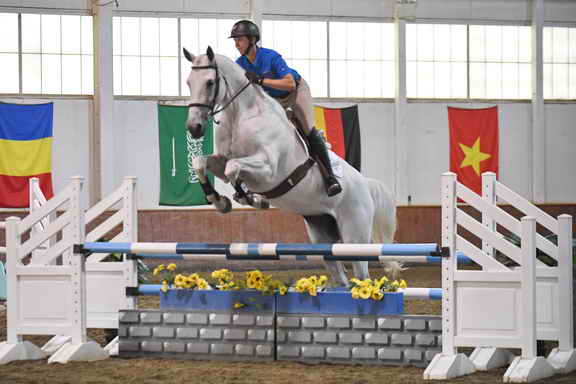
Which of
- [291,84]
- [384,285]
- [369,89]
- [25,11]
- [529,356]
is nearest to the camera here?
[529,356]


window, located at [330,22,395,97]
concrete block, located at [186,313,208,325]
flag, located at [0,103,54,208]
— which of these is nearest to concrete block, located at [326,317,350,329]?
concrete block, located at [186,313,208,325]

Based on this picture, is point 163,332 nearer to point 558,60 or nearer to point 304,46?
point 304,46

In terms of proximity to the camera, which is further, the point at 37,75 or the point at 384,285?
the point at 37,75

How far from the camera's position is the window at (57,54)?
1662 cm

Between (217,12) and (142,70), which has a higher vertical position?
(217,12)

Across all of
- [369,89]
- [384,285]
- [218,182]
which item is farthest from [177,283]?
[369,89]

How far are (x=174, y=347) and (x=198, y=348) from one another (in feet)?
0.54

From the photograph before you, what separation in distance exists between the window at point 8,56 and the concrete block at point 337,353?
509 inches

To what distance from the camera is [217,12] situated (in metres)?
17.6

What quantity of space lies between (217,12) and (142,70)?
1.97 m

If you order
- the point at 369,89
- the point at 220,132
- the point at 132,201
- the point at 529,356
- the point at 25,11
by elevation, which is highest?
the point at 25,11

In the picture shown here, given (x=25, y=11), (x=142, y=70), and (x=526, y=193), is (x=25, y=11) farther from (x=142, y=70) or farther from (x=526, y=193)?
(x=526, y=193)

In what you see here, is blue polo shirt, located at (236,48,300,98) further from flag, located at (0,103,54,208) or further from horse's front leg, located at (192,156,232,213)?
flag, located at (0,103,54,208)

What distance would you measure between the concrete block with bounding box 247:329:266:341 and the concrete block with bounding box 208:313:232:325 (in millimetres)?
147
